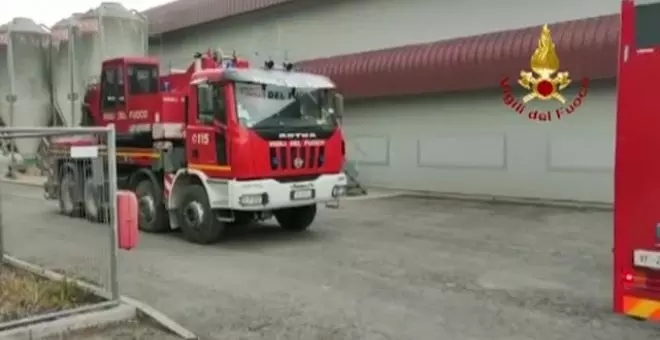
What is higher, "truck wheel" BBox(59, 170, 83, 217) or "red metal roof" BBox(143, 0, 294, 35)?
"red metal roof" BBox(143, 0, 294, 35)

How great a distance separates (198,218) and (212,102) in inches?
76.6

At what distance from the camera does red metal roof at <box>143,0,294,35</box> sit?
24672mm

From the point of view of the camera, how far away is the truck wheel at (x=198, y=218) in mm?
11047

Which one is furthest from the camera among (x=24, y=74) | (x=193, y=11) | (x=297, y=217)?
(x=193, y=11)

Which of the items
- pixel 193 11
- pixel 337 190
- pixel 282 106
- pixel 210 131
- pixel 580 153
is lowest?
pixel 337 190

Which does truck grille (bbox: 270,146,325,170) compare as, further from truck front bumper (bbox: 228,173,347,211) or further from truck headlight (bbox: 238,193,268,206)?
truck headlight (bbox: 238,193,268,206)

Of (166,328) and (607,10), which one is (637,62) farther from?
(607,10)

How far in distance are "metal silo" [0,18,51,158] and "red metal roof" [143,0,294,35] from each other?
5.07 metres

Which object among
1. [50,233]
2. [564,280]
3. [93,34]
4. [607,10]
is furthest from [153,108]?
[93,34]

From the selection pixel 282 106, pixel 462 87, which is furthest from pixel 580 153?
pixel 282 106

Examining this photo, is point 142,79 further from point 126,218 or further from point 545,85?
point 545,85

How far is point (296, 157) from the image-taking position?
434 inches

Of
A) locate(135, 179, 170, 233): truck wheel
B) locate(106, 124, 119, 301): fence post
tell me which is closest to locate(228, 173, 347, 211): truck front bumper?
locate(135, 179, 170, 233): truck wheel

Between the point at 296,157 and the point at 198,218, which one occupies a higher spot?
the point at 296,157
